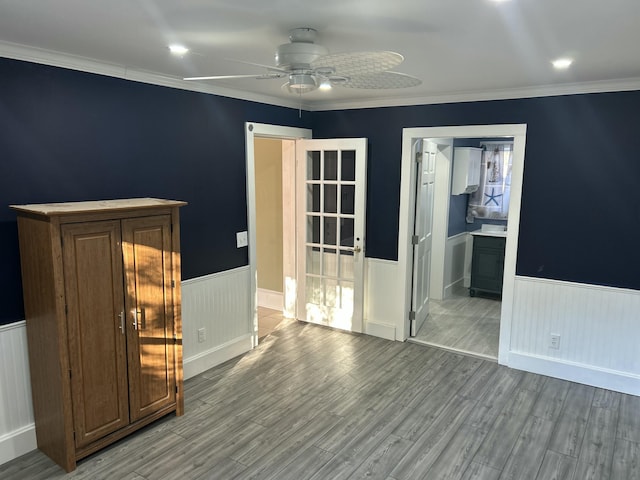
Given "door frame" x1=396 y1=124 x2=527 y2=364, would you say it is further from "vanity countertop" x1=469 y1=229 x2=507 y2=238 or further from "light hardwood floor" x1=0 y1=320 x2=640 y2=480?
"vanity countertop" x1=469 y1=229 x2=507 y2=238

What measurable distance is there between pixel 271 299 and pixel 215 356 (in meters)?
1.74

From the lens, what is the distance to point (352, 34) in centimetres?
231

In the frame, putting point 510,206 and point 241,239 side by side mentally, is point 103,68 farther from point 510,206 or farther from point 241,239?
point 510,206

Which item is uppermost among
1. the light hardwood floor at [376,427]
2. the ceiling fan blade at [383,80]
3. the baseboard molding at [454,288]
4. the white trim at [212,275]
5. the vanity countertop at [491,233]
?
the ceiling fan blade at [383,80]

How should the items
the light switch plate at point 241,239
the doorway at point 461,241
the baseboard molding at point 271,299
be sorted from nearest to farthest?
the light switch plate at point 241,239
the doorway at point 461,241
the baseboard molding at point 271,299

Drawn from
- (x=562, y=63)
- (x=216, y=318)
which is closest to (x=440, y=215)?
(x=562, y=63)

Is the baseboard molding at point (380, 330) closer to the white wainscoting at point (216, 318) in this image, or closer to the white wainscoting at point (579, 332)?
the white wainscoting at point (579, 332)

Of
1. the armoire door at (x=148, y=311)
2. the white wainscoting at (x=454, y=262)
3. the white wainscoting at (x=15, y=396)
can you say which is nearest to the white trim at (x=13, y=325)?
the white wainscoting at (x=15, y=396)

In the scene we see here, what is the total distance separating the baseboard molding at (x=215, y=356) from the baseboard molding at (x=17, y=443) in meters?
1.20

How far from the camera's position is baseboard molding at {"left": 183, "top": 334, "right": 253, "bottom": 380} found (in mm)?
3945

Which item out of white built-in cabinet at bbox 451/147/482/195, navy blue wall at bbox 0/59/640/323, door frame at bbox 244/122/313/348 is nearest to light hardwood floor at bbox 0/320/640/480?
door frame at bbox 244/122/313/348

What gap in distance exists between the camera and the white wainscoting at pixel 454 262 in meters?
6.29

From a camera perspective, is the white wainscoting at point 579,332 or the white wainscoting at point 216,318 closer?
the white wainscoting at point 579,332

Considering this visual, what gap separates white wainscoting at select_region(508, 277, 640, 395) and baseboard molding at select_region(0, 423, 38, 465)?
3822 millimetres
